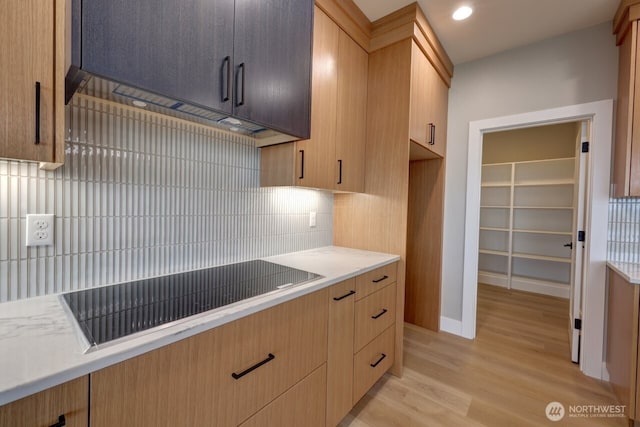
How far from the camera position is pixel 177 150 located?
4.31 ft

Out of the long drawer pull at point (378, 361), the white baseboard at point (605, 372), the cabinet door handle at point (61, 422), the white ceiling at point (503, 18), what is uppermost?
the white ceiling at point (503, 18)

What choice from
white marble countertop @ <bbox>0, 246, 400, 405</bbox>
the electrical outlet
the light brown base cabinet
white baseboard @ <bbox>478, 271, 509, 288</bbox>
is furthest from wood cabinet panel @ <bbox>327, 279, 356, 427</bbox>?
white baseboard @ <bbox>478, 271, 509, 288</bbox>

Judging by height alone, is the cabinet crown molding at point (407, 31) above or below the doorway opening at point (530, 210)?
above

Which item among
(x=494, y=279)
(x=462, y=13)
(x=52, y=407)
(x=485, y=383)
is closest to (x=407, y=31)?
(x=462, y=13)

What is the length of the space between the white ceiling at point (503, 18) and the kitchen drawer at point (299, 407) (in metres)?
2.34

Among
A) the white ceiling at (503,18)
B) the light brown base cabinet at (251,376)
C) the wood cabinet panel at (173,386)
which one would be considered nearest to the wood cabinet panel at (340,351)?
the light brown base cabinet at (251,376)

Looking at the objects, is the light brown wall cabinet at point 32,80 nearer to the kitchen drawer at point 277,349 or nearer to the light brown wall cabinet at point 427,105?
the kitchen drawer at point 277,349

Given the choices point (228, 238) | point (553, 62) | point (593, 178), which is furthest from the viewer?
point (553, 62)

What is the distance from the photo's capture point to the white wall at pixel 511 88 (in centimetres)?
204

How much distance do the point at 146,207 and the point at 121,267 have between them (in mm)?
279

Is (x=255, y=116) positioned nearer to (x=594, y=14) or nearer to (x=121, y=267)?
(x=121, y=267)

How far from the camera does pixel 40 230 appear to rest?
3.13ft

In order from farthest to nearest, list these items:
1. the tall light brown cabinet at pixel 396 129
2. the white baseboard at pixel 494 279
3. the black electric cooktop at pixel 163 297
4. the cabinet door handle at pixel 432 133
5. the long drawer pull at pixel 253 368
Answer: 1. the white baseboard at pixel 494 279
2. the cabinet door handle at pixel 432 133
3. the tall light brown cabinet at pixel 396 129
4. the long drawer pull at pixel 253 368
5. the black electric cooktop at pixel 163 297

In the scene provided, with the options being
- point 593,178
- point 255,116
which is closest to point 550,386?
point 593,178
